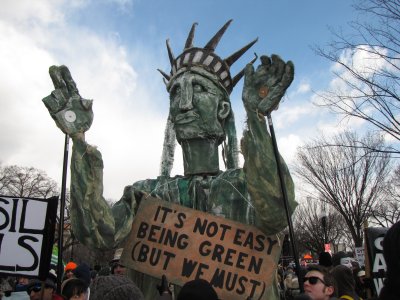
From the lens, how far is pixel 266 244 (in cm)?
348

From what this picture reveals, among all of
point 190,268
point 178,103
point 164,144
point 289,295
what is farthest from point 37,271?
point 289,295

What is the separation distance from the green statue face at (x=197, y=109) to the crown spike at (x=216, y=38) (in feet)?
1.37

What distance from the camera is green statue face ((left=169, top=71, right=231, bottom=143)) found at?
3920 mm

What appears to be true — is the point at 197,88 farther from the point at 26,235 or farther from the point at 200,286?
the point at 200,286

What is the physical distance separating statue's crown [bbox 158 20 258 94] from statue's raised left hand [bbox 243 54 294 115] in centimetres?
107

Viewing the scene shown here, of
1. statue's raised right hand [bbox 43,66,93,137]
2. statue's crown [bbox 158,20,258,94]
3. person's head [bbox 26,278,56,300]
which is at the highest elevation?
statue's crown [bbox 158,20,258,94]

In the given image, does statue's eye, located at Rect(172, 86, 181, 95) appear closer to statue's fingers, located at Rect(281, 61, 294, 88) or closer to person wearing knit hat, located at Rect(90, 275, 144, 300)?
statue's fingers, located at Rect(281, 61, 294, 88)

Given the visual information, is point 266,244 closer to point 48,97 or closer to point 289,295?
point 48,97

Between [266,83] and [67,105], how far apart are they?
1.58 m

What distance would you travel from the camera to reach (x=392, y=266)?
1247 mm

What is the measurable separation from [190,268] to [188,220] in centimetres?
39

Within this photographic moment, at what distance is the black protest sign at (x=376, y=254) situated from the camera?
4070 millimetres

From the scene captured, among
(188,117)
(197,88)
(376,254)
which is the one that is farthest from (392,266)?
(376,254)

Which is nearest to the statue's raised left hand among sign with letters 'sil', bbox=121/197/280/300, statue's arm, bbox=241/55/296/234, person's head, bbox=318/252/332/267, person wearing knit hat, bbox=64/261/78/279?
statue's arm, bbox=241/55/296/234
